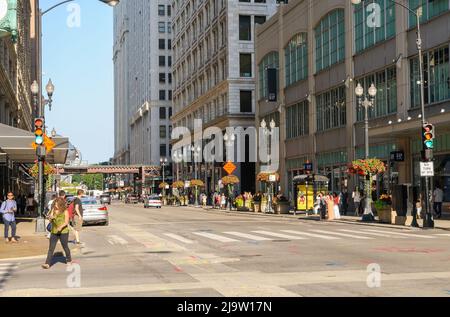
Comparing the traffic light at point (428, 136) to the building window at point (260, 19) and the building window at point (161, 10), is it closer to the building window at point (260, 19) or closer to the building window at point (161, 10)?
the building window at point (260, 19)

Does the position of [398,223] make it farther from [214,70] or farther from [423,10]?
[214,70]

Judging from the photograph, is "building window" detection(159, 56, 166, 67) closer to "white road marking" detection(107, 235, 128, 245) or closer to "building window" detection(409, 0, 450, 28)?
"building window" detection(409, 0, 450, 28)

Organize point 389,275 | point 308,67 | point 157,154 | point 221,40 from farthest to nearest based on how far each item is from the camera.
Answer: point 157,154 < point 221,40 < point 308,67 < point 389,275

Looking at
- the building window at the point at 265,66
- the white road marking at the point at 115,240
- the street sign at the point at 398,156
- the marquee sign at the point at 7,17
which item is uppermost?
the building window at the point at 265,66

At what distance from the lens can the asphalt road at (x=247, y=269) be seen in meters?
11.9

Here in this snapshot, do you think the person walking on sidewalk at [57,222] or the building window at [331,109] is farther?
the building window at [331,109]

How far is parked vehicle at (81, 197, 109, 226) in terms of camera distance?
37188 millimetres

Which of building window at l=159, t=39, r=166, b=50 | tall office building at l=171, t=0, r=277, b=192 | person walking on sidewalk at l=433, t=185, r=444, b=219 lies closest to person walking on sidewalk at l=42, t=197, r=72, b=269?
person walking on sidewalk at l=433, t=185, r=444, b=219

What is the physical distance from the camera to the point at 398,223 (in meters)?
→ 33.6

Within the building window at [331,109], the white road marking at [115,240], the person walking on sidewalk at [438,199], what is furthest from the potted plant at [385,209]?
the building window at [331,109]

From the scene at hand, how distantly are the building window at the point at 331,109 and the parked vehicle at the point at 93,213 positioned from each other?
916 inches

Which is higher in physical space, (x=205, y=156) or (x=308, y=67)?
(x=308, y=67)
